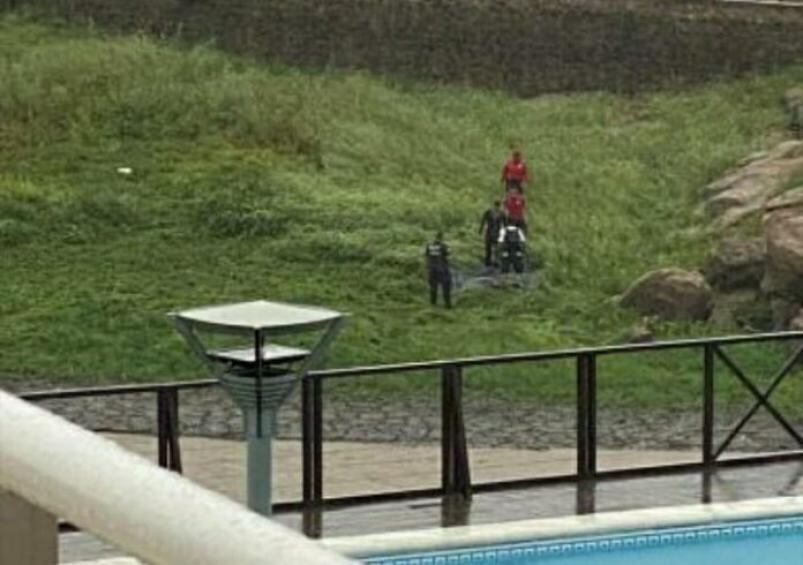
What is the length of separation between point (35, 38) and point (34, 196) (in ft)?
24.0

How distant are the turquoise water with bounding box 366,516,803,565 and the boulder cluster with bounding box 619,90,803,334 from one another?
9.37 m

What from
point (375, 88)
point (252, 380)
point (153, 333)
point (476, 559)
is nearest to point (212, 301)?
point (153, 333)

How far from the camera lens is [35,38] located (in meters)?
31.8

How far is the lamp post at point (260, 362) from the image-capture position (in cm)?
697

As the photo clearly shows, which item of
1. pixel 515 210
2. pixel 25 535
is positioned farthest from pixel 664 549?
pixel 515 210

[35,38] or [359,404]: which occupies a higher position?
[35,38]

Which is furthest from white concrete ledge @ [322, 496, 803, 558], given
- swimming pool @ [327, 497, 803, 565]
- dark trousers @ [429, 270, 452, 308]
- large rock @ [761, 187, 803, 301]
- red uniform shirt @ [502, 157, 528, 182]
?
red uniform shirt @ [502, 157, 528, 182]

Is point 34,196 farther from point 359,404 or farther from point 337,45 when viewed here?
point 359,404

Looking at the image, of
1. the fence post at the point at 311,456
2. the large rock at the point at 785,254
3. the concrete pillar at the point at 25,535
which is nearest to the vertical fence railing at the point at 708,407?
the fence post at the point at 311,456

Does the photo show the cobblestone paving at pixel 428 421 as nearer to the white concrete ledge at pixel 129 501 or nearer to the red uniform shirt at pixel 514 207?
the white concrete ledge at pixel 129 501

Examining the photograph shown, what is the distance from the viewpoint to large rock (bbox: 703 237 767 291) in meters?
21.1

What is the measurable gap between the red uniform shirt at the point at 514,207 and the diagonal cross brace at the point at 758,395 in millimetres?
12116

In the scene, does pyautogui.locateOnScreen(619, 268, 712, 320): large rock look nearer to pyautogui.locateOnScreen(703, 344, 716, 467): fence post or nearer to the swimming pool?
pyautogui.locateOnScreen(703, 344, 716, 467): fence post

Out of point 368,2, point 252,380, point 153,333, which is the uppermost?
point 368,2
